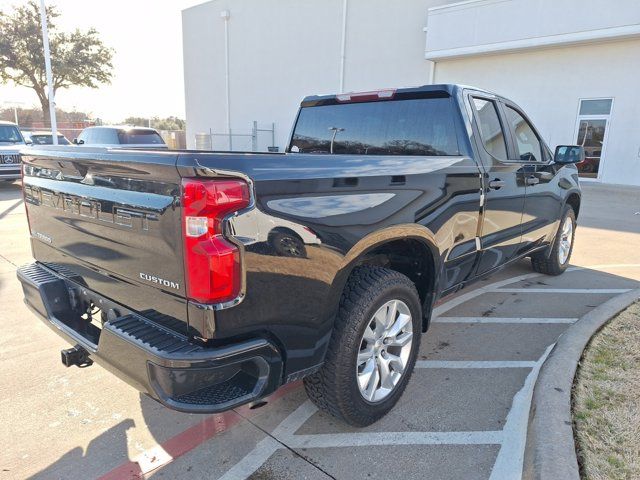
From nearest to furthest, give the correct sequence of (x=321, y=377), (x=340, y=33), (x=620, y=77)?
(x=321, y=377) < (x=620, y=77) < (x=340, y=33)

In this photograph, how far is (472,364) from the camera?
3.48 meters

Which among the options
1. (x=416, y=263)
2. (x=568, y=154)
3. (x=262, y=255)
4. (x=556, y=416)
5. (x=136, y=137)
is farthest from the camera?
(x=136, y=137)

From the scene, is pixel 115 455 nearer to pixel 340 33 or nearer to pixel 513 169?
pixel 513 169

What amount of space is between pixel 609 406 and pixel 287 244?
7.40 ft

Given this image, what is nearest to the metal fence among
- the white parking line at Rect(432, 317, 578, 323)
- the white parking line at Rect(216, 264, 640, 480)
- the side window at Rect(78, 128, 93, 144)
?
the side window at Rect(78, 128, 93, 144)

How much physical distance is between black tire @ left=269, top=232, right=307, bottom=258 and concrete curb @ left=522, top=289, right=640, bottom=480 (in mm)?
1567

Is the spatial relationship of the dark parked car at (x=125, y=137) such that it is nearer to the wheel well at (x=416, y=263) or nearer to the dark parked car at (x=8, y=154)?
the dark parked car at (x=8, y=154)

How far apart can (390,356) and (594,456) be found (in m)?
1.15

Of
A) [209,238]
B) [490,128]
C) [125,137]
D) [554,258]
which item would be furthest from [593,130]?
[209,238]

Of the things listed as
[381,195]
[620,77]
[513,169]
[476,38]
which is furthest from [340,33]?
[381,195]

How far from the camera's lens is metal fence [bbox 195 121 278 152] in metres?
25.0

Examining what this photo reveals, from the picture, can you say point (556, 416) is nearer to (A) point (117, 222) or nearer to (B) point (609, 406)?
(B) point (609, 406)

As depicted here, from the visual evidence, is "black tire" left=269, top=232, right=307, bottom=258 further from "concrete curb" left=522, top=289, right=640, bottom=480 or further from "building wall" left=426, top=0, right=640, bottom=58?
"building wall" left=426, top=0, right=640, bottom=58

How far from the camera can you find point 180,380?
180 cm
